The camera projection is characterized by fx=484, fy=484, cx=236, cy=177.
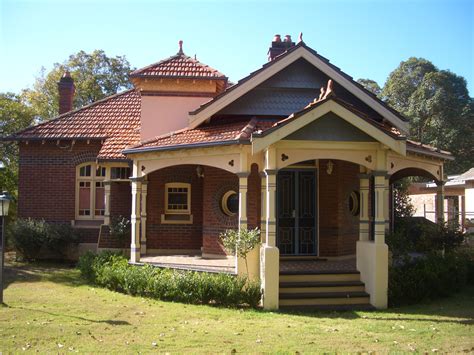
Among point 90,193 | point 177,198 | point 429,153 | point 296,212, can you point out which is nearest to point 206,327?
point 296,212

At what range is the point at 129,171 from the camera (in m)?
15.0

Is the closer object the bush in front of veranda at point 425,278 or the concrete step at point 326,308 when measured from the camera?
the concrete step at point 326,308

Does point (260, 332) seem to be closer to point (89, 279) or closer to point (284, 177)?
point (284, 177)

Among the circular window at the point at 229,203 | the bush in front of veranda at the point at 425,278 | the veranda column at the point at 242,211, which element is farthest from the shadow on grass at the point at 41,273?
the bush in front of veranda at the point at 425,278

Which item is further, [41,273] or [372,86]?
[372,86]

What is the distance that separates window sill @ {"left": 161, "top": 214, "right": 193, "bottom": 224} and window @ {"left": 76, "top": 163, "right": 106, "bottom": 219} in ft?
11.1

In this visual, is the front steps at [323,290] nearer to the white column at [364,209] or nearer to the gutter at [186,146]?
the white column at [364,209]

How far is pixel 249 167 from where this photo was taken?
1044 cm

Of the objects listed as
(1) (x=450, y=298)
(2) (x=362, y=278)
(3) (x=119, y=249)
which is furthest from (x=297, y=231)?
(3) (x=119, y=249)

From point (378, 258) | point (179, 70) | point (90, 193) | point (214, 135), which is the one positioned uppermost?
point (179, 70)

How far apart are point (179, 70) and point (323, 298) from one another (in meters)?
8.14

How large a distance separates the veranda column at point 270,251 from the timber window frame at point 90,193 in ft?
27.6

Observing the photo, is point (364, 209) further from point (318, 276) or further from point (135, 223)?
point (135, 223)

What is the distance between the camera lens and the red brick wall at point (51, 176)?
16.2 metres
